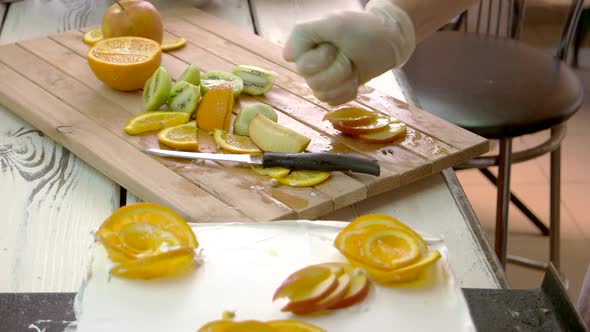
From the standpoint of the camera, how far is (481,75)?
6.75ft

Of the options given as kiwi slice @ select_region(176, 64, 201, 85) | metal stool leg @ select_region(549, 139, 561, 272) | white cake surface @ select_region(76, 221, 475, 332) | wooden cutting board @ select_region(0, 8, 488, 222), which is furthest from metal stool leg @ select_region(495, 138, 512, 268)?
white cake surface @ select_region(76, 221, 475, 332)

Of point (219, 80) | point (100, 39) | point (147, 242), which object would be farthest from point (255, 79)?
point (147, 242)

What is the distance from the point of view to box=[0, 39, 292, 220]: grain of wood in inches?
43.4

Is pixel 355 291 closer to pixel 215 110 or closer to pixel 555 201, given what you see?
pixel 215 110

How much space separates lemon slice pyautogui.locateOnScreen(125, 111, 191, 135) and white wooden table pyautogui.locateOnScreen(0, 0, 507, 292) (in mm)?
92

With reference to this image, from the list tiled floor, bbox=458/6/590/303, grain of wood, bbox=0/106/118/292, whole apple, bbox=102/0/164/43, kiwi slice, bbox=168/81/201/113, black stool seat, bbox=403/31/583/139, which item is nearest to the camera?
grain of wood, bbox=0/106/118/292

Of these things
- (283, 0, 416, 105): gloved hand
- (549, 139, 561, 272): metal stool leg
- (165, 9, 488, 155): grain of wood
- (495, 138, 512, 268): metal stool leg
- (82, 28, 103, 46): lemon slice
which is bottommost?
(549, 139, 561, 272): metal stool leg

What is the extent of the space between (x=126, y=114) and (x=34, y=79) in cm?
22

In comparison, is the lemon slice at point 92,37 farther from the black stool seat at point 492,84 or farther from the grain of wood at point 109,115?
the black stool seat at point 492,84

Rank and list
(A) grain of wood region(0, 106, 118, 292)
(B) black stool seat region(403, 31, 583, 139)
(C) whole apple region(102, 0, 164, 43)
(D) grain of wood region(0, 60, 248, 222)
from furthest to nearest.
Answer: (B) black stool seat region(403, 31, 583, 139) < (C) whole apple region(102, 0, 164, 43) < (D) grain of wood region(0, 60, 248, 222) < (A) grain of wood region(0, 106, 118, 292)

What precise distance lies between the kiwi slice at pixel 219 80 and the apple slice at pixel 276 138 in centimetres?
16

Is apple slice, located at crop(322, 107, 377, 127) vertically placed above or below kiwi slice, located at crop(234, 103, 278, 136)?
below

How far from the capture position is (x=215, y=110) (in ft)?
4.27

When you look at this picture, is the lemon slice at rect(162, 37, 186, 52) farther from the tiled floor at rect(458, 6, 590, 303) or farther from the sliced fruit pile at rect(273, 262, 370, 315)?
the tiled floor at rect(458, 6, 590, 303)
